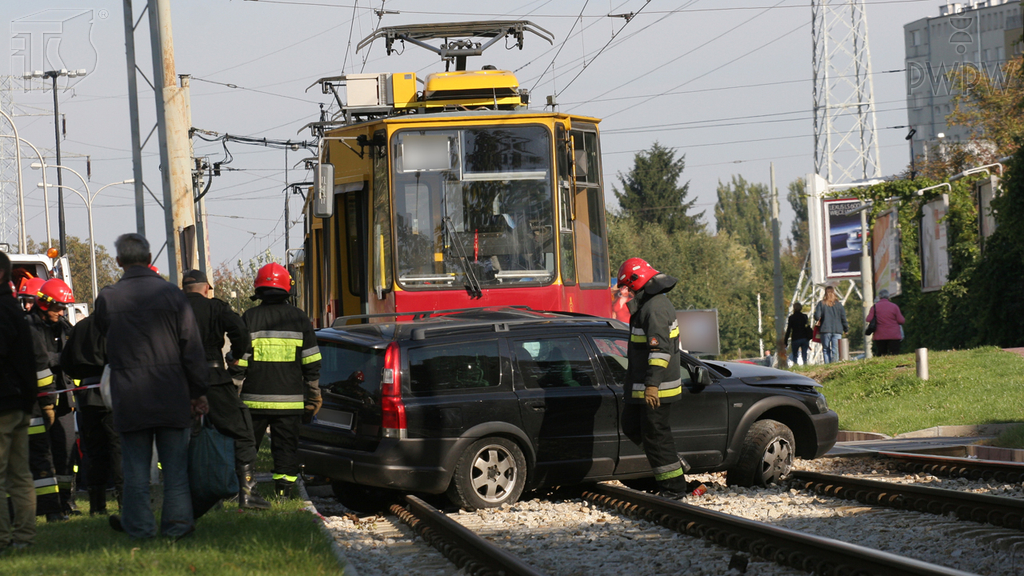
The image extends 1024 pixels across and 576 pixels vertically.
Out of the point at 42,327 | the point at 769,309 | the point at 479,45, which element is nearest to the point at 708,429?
the point at 42,327

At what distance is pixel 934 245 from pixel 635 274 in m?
29.2

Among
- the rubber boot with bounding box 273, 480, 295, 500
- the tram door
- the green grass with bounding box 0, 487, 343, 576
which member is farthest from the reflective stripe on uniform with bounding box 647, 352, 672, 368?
the tram door

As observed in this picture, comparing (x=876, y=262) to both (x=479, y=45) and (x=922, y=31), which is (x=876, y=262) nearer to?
(x=479, y=45)

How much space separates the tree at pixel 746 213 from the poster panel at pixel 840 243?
274ft

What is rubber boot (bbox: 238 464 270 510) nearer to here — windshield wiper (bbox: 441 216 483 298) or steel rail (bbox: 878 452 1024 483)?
windshield wiper (bbox: 441 216 483 298)

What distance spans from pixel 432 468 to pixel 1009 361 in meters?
13.3

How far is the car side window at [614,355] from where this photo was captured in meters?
10.1

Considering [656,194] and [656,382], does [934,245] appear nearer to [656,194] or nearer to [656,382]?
[656,382]

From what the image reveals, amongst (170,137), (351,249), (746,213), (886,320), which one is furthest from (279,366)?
(746,213)

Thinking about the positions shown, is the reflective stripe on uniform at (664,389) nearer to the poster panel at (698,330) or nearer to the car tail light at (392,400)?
the car tail light at (392,400)

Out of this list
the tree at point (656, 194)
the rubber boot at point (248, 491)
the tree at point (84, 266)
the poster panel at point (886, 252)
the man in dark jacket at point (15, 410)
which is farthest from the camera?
the tree at point (656, 194)

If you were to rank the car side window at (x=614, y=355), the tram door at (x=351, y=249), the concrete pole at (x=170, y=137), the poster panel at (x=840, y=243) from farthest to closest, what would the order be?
the poster panel at (x=840, y=243) → the concrete pole at (x=170, y=137) → the tram door at (x=351, y=249) → the car side window at (x=614, y=355)

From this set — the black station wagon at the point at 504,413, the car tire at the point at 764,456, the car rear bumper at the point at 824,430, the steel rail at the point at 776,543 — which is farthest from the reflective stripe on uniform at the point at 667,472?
the car rear bumper at the point at 824,430

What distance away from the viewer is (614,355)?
1015cm
